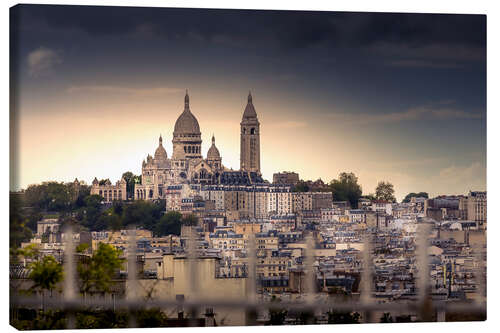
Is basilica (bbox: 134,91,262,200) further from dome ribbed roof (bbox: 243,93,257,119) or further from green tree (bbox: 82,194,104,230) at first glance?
green tree (bbox: 82,194,104,230)

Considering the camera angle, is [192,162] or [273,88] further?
[192,162]

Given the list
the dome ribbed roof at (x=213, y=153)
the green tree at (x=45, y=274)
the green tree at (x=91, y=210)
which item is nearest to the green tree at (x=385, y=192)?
the dome ribbed roof at (x=213, y=153)

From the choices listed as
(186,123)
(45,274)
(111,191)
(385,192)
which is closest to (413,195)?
(385,192)

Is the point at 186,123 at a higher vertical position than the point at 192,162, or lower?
higher

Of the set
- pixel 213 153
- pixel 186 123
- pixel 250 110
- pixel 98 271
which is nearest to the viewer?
pixel 98 271

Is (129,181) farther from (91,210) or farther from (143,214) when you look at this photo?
(143,214)

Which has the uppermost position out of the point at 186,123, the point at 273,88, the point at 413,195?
the point at 273,88

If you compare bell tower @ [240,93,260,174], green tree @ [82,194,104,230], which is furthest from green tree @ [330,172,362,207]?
green tree @ [82,194,104,230]
